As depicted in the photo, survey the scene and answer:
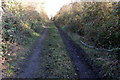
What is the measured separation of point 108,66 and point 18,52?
593cm

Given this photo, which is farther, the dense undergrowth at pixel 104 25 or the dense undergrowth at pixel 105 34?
the dense undergrowth at pixel 104 25

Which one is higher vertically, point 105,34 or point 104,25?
point 104,25

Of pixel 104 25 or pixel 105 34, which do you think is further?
pixel 104 25

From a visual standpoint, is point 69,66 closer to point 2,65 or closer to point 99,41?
point 2,65

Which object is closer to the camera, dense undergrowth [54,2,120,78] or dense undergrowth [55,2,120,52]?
dense undergrowth [54,2,120,78]

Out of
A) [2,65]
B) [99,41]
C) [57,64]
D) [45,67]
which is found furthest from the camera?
[99,41]

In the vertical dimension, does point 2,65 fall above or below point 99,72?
above

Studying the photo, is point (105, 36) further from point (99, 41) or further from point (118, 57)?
point (118, 57)

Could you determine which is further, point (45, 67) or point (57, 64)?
point (57, 64)

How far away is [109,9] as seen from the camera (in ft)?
40.4

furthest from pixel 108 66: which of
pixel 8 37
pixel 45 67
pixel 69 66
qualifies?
pixel 8 37

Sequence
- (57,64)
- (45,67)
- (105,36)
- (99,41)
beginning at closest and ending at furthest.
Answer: (45,67), (57,64), (105,36), (99,41)

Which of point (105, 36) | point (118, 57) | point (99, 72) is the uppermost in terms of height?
point (105, 36)

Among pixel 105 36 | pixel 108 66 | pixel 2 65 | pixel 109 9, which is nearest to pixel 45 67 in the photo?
pixel 2 65
